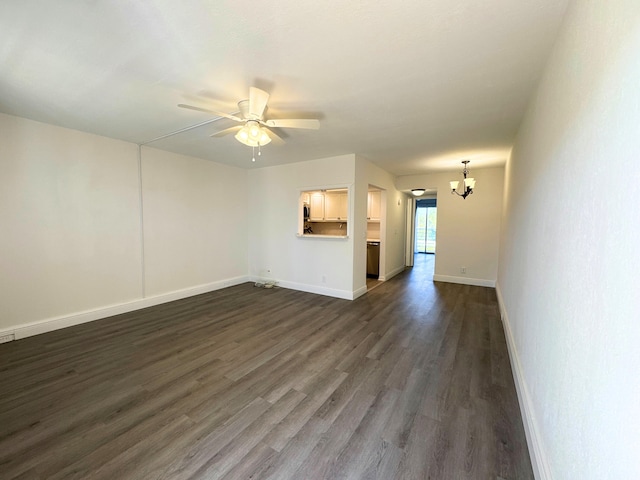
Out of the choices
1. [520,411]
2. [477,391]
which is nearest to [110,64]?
[477,391]

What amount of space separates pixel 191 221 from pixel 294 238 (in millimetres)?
1972

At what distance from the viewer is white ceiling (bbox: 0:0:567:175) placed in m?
1.46

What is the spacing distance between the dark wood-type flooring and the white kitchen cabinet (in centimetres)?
346

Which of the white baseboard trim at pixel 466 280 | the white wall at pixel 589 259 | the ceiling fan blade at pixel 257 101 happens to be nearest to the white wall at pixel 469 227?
the white baseboard trim at pixel 466 280

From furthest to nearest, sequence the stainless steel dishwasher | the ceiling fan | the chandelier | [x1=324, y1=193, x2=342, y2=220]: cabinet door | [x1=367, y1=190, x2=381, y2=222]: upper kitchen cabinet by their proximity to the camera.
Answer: [x1=324, y1=193, x2=342, y2=220]: cabinet door
[x1=367, y1=190, x2=381, y2=222]: upper kitchen cabinet
the stainless steel dishwasher
the chandelier
the ceiling fan

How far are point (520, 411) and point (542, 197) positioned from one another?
1.57m

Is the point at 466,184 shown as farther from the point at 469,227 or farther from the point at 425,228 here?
the point at 425,228

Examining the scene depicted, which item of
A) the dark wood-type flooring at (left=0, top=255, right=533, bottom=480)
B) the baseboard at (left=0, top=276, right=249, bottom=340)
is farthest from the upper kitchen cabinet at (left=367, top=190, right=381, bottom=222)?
the baseboard at (left=0, top=276, right=249, bottom=340)

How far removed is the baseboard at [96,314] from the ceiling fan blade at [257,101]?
144 inches

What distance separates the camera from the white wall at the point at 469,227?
17.7 ft

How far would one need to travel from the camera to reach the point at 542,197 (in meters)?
1.82

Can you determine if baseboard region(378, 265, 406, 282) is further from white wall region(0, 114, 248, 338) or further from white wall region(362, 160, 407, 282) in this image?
white wall region(0, 114, 248, 338)

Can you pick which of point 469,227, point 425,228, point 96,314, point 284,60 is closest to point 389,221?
point 469,227

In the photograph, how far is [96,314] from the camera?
3.69 m
